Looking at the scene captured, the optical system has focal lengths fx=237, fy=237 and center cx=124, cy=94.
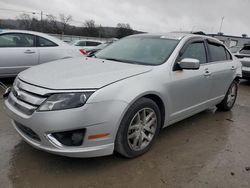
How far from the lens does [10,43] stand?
225 inches

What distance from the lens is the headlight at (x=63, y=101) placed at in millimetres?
2258

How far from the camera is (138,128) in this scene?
2.83 metres

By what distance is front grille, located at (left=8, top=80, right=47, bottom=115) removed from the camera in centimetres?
233

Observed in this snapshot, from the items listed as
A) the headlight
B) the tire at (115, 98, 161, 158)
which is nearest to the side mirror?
the tire at (115, 98, 161, 158)

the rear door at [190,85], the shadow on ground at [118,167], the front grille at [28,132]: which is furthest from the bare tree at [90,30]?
the front grille at [28,132]

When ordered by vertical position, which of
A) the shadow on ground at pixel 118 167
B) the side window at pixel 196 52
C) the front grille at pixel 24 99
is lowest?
the shadow on ground at pixel 118 167

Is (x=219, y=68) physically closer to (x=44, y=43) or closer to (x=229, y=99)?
(x=229, y=99)

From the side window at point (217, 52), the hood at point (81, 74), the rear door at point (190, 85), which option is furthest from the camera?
the side window at point (217, 52)

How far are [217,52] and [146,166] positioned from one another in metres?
2.79

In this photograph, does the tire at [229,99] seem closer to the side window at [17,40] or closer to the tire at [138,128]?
the tire at [138,128]

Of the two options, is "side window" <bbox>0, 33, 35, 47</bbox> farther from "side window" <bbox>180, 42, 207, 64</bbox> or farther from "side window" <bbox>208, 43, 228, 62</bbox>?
"side window" <bbox>208, 43, 228, 62</bbox>

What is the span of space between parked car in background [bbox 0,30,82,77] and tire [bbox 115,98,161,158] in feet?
13.5

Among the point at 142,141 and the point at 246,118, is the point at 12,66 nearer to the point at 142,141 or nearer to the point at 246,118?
the point at 142,141

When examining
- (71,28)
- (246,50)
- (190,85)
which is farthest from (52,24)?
(190,85)
